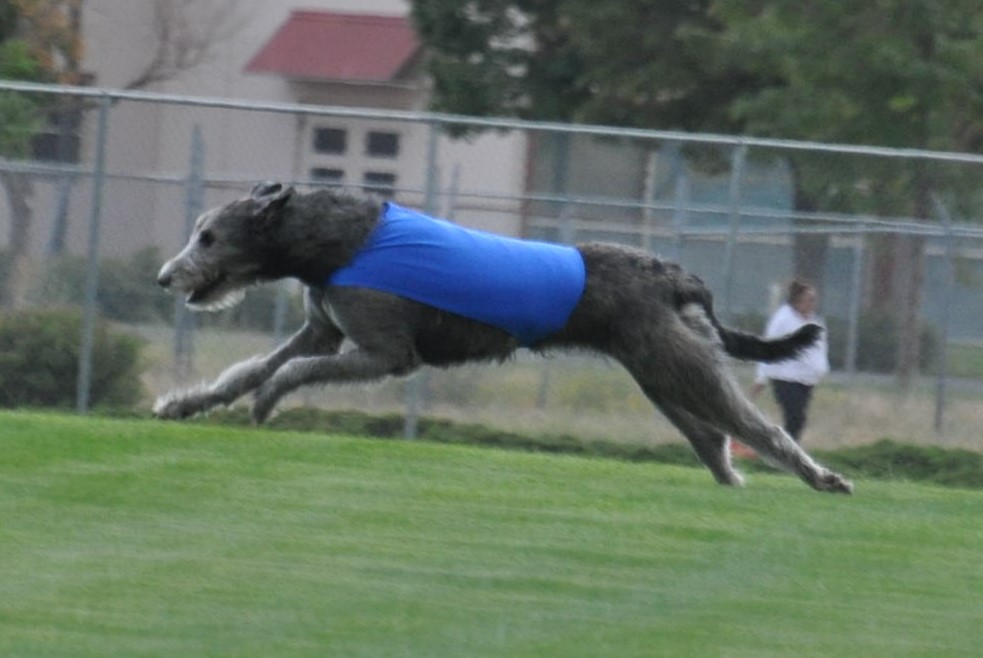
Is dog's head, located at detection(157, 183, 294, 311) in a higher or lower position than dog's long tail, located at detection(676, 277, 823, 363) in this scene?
higher

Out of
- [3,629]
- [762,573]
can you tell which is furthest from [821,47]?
[3,629]

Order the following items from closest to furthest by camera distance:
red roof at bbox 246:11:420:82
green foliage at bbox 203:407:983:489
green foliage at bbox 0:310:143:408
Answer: green foliage at bbox 203:407:983:489
green foliage at bbox 0:310:143:408
red roof at bbox 246:11:420:82

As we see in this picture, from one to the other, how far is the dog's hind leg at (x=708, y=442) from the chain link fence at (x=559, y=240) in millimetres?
4313

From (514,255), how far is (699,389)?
3.57 feet

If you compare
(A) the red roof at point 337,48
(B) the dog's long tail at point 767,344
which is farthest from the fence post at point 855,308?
(A) the red roof at point 337,48

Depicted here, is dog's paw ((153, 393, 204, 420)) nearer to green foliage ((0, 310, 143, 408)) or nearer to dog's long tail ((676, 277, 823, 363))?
dog's long tail ((676, 277, 823, 363))

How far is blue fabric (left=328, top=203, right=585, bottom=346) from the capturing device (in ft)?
31.0

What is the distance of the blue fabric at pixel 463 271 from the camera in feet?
31.0

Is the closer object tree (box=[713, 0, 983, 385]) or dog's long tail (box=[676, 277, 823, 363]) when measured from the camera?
dog's long tail (box=[676, 277, 823, 363])

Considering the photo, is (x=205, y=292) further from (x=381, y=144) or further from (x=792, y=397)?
(x=381, y=144)

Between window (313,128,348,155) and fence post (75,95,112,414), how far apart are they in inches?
91.1

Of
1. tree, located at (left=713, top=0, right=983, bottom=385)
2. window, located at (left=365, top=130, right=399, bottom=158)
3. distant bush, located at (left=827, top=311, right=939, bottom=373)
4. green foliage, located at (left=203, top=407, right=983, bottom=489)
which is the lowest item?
green foliage, located at (left=203, top=407, right=983, bottom=489)

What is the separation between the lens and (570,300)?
9.51 metres

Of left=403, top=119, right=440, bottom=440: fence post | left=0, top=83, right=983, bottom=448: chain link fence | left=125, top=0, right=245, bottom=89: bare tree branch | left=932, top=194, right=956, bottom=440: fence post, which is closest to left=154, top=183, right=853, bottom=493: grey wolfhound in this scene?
left=403, top=119, right=440, bottom=440: fence post
